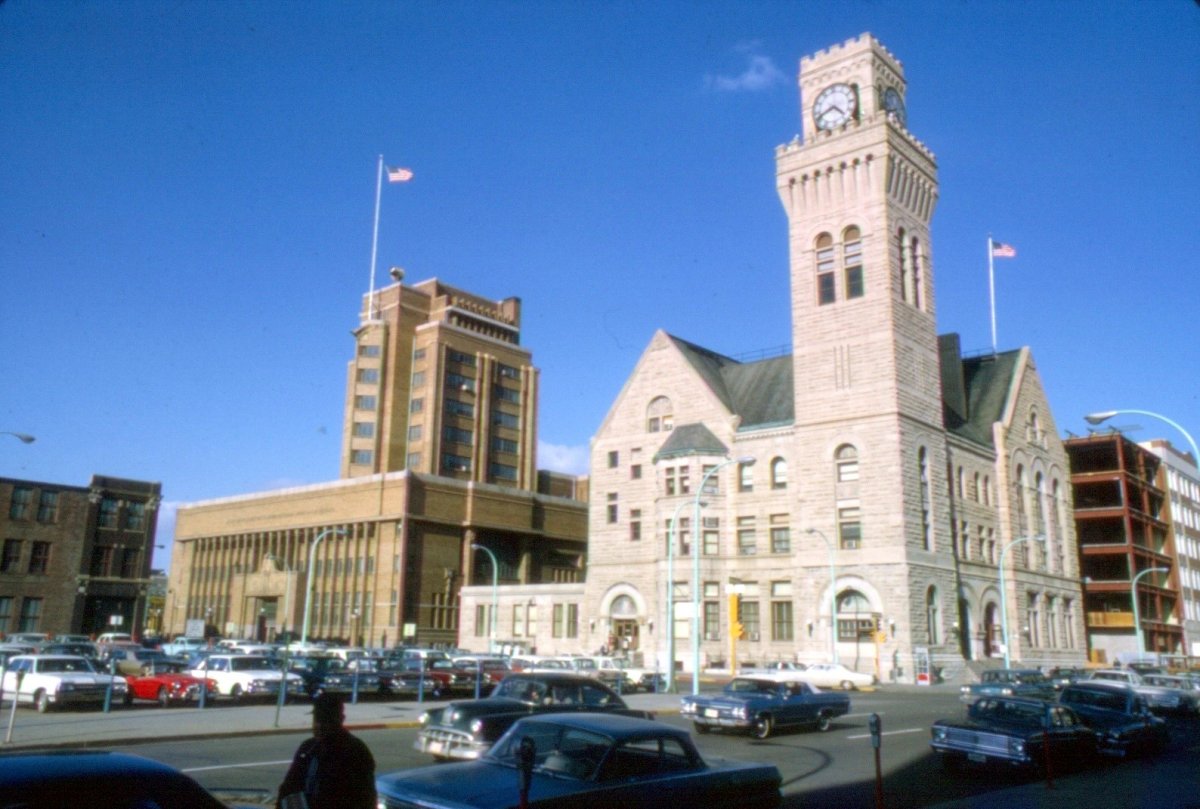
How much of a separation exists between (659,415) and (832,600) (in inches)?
722

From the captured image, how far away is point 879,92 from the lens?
57.2 meters

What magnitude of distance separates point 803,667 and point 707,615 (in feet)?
47.7

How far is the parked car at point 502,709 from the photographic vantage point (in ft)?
48.2

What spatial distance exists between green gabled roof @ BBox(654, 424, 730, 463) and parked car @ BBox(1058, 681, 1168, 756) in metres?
36.5

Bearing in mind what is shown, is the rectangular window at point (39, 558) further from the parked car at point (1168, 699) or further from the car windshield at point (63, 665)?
the parked car at point (1168, 699)

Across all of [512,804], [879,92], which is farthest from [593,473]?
[512,804]

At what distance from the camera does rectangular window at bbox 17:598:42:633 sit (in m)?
69.7

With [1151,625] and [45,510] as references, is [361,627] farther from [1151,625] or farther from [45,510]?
[1151,625]

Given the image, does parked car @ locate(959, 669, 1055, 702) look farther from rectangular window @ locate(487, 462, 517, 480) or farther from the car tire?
rectangular window @ locate(487, 462, 517, 480)

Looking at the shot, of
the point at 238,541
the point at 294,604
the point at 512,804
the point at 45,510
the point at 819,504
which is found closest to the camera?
the point at 512,804

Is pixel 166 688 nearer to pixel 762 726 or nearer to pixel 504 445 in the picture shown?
pixel 762 726

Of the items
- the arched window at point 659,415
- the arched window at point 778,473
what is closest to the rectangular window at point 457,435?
the arched window at point 659,415

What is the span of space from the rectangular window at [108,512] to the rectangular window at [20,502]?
508 centimetres

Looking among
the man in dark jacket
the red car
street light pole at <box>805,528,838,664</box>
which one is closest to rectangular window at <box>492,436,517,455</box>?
street light pole at <box>805,528,838,664</box>
